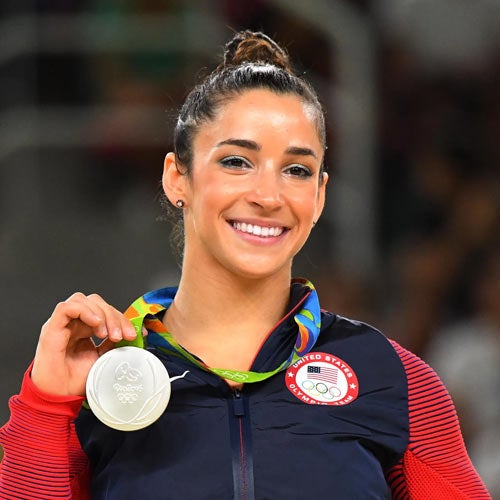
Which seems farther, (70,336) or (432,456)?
(432,456)

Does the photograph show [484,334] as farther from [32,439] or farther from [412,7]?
[32,439]

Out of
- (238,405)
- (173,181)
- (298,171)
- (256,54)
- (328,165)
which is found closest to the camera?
(238,405)

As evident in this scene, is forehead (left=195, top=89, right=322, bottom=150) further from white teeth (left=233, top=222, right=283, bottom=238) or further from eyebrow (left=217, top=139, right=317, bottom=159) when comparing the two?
white teeth (left=233, top=222, right=283, bottom=238)

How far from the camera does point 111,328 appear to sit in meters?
2.28

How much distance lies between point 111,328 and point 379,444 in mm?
542

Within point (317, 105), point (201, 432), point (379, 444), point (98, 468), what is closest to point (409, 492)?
point (379, 444)

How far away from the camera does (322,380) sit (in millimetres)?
2436

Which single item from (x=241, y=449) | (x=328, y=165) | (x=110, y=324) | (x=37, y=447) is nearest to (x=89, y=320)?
(x=110, y=324)

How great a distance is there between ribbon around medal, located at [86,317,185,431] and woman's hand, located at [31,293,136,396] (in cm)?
4

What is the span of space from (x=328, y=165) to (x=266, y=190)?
301 centimetres

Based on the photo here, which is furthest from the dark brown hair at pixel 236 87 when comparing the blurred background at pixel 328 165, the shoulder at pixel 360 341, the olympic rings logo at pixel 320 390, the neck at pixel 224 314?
the blurred background at pixel 328 165

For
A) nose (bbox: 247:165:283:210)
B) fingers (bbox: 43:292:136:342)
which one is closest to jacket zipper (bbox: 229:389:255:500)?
fingers (bbox: 43:292:136:342)

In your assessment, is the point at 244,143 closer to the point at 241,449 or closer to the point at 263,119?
the point at 263,119

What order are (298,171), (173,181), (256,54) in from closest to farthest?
(298,171) < (173,181) < (256,54)
